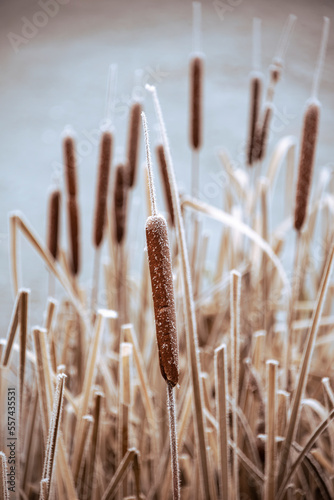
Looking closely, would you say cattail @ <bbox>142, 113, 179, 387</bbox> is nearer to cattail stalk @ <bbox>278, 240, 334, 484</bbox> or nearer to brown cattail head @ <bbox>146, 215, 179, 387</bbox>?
brown cattail head @ <bbox>146, 215, 179, 387</bbox>

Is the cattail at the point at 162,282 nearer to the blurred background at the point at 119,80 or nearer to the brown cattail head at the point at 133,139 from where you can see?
the brown cattail head at the point at 133,139

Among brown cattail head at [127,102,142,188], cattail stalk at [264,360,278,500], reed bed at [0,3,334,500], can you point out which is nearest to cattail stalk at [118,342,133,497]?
reed bed at [0,3,334,500]

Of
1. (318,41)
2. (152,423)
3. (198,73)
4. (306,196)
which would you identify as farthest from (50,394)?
(318,41)

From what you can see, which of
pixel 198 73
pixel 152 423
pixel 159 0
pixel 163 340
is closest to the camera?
pixel 163 340

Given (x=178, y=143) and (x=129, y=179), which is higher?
(x=178, y=143)

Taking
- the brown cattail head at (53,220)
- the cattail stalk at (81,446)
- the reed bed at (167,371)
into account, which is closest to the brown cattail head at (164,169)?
the reed bed at (167,371)

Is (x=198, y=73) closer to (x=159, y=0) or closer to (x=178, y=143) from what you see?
(x=159, y=0)

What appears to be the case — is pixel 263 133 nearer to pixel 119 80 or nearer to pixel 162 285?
pixel 162 285
